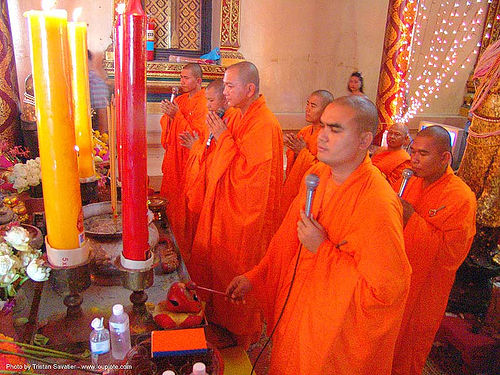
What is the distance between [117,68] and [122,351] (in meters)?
0.66

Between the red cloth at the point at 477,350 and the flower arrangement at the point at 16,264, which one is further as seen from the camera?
the red cloth at the point at 477,350

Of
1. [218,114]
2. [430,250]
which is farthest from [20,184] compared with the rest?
[430,250]

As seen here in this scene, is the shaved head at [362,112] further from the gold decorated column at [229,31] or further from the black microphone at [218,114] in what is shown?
the gold decorated column at [229,31]

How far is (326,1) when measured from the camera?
6633 mm

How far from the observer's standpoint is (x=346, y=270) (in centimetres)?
140

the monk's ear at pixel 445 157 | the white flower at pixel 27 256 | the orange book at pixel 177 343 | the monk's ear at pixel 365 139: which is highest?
the monk's ear at pixel 365 139

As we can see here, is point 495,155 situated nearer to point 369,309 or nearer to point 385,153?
point 385,153

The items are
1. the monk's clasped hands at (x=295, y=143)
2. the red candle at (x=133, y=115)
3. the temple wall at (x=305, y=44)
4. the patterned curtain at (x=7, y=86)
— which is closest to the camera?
the red candle at (x=133, y=115)

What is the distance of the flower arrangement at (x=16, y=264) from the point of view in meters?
0.96

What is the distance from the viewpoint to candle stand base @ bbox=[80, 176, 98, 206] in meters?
1.56

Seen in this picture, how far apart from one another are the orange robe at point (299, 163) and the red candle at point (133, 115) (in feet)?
8.89

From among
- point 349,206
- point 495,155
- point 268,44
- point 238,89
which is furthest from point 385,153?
point 268,44

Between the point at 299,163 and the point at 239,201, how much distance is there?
126 centimetres

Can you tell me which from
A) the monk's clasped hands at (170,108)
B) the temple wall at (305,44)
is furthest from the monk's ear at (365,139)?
the temple wall at (305,44)
